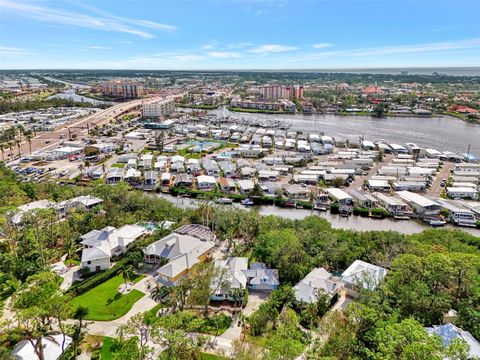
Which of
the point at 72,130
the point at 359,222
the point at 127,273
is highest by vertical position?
the point at 72,130

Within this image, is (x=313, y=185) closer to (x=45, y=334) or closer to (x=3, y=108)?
(x=45, y=334)

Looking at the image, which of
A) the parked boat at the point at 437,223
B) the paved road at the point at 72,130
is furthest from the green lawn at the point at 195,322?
the paved road at the point at 72,130

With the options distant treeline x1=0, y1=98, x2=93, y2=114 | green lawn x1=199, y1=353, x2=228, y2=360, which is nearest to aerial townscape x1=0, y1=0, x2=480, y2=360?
green lawn x1=199, y1=353, x2=228, y2=360

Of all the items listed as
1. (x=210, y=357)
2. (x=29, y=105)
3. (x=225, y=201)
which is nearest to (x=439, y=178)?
(x=225, y=201)

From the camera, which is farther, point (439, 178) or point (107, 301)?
point (439, 178)

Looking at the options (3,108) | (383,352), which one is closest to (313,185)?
(383,352)

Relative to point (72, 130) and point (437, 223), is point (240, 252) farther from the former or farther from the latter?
point (72, 130)
